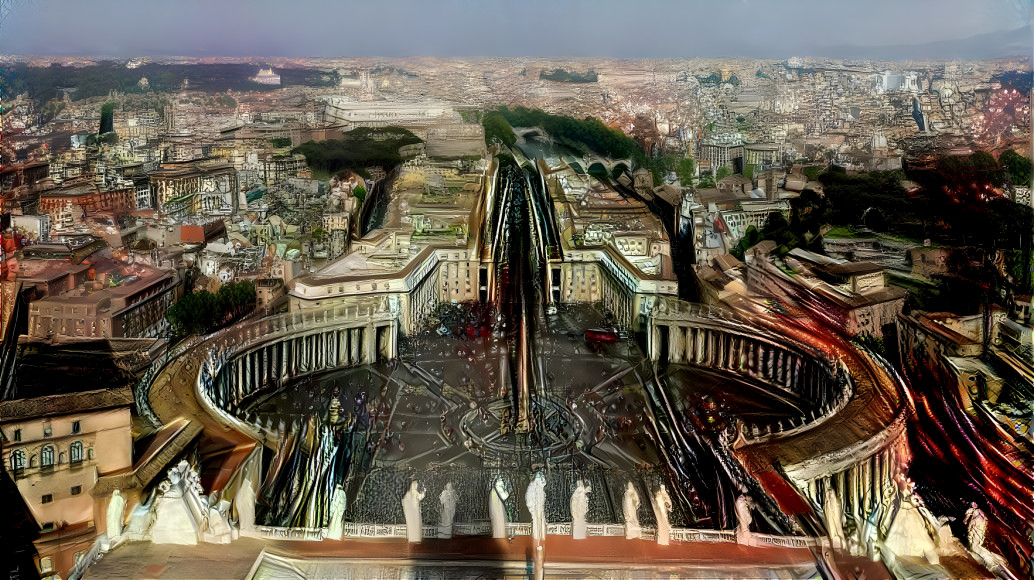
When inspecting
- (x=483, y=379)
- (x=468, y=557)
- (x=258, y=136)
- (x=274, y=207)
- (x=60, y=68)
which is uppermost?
(x=60, y=68)

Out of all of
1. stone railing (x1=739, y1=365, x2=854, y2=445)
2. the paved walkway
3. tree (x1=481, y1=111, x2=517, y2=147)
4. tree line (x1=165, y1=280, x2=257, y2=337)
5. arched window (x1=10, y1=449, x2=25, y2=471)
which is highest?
tree (x1=481, y1=111, x2=517, y2=147)

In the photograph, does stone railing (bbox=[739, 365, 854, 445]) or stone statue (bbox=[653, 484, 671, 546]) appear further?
stone railing (bbox=[739, 365, 854, 445])

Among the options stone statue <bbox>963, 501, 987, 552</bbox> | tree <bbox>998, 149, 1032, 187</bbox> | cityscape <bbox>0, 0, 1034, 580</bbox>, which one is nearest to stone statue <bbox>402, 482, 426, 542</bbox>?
cityscape <bbox>0, 0, 1034, 580</bbox>

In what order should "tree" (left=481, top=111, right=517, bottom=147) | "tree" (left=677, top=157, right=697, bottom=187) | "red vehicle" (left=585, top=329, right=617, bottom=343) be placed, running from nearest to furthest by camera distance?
"red vehicle" (left=585, top=329, right=617, bottom=343) → "tree" (left=677, top=157, right=697, bottom=187) → "tree" (left=481, top=111, right=517, bottom=147)

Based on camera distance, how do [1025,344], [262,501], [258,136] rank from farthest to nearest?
[258,136]
[1025,344]
[262,501]

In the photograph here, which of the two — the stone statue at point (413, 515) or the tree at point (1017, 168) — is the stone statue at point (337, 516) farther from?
the tree at point (1017, 168)

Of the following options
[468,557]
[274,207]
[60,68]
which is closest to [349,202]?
[274,207]

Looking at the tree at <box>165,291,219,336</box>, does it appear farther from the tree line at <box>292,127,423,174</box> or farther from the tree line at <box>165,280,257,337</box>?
the tree line at <box>292,127,423,174</box>

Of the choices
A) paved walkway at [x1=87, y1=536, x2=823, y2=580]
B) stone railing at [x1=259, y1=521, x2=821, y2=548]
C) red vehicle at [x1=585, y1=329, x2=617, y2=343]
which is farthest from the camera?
red vehicle at [x1=585, y1=329, x2=617, y2=343]

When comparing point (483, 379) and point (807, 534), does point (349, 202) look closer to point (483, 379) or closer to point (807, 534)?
point (483, 379)
